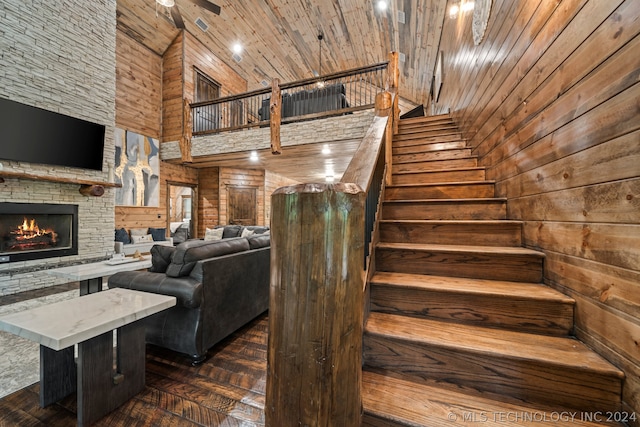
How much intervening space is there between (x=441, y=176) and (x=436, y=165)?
1.02 feet

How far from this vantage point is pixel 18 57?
3586 millimetres

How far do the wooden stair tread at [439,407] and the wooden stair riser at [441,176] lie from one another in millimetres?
1889

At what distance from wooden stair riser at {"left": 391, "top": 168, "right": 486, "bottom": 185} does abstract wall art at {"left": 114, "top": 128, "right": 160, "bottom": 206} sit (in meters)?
5.85

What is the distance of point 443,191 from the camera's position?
7.36 ft

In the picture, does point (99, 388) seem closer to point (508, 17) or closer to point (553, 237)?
point (553, 237)

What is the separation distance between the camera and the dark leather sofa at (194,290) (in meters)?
1.93

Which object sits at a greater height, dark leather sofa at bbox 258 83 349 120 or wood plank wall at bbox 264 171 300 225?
dark leather sofa at bbox 258 83 349 120

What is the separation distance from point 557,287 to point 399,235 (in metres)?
0.84

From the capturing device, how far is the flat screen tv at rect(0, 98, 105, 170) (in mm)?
3467

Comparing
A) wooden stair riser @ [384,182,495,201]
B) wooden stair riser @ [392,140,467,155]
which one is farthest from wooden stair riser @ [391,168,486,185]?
wooden stair riser @ [392,140,467,155]

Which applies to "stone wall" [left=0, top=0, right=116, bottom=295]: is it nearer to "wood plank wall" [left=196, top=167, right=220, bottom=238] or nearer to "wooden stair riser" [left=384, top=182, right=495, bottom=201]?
"wood plank wall" [left=196, top=167, right=220, bottom=238]

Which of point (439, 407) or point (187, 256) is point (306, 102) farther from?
point (439, 407)

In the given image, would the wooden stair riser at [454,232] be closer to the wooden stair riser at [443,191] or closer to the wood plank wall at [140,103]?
the wooden stair riser at [443,191]

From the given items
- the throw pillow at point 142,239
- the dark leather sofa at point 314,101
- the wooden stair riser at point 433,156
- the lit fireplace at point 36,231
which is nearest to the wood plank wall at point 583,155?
the wooden stair riser at point 433,156
